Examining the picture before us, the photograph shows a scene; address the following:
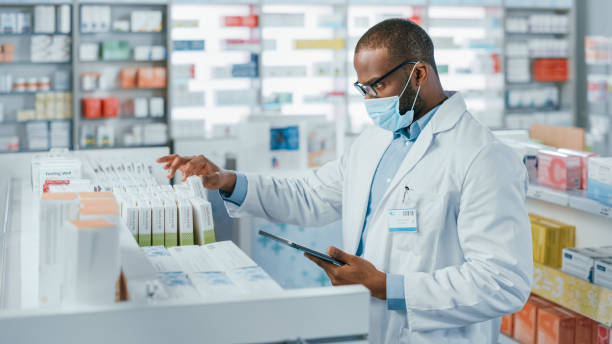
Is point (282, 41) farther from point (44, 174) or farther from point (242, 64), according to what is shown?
point (44, 174)

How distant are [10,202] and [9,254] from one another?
106 cm

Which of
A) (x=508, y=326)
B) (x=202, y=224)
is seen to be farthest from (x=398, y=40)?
(x=508, y=326)

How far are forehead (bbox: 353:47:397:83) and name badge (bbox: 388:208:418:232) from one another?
0.42 m

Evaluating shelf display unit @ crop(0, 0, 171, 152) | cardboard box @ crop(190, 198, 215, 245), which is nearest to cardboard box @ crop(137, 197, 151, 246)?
cardboard box @ crop(190, 198, 215, 245)

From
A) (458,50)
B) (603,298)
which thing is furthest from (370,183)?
(458,50)

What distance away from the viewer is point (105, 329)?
1.45 meters

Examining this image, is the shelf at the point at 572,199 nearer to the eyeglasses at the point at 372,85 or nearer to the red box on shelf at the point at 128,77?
the eyeglasses at the point at 372,85

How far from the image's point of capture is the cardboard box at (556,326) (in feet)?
12.1

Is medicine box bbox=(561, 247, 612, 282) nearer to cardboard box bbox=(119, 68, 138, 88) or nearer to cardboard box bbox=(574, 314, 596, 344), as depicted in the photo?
A: cardboard box bbox=(574, 314, 596, 344)

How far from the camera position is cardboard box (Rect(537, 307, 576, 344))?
145 inches

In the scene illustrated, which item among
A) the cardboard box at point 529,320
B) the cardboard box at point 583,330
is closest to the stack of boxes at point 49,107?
the cardboard box at point 529,320

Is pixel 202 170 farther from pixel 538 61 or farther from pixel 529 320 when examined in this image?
pixel 538 61

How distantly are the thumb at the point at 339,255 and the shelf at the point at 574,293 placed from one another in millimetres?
1947

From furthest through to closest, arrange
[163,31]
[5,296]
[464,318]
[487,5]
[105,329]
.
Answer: [487,5] < [163,31] < [464,318] < [5,296] < [105,329]
